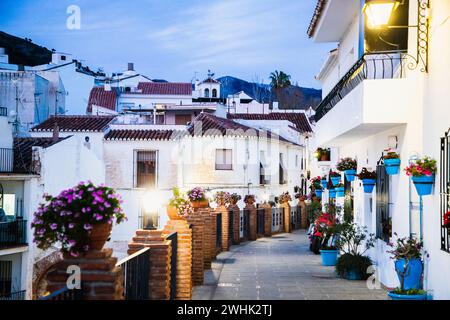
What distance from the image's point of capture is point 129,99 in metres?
50.6

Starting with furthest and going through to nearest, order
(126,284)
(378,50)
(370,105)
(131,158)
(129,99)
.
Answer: (129,99)
(131,158)
(378,50)
(370,105)
(126,284)

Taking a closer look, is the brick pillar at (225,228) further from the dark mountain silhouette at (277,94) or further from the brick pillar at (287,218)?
the dark mountain silhouette at (277,94)

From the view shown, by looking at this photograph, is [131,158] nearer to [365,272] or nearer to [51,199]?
[365,272]

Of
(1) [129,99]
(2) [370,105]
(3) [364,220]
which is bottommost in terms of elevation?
(3) [364,220]

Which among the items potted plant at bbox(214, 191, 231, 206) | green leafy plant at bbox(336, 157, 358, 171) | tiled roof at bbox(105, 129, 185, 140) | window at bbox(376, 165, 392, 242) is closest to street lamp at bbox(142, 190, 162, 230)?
window at bbox(376, 165, 392, 242)

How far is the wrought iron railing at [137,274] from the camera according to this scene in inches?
267

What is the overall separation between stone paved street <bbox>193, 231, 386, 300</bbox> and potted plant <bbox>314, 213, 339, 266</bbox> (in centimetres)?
31

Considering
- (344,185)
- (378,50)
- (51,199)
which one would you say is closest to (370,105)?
(378,50)

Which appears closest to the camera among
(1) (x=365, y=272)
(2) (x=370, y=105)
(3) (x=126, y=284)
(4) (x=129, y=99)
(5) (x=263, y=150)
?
Answer: (3) (x=126, y=284)

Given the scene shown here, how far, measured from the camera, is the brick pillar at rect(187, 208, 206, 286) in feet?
41.8

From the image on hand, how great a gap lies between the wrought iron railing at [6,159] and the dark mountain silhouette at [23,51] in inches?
454

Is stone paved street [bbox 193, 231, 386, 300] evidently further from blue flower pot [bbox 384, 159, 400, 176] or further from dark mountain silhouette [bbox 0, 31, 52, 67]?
dark mountain silhouette [bbox 0, 31, 52, 67]

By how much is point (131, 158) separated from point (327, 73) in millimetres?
15956
